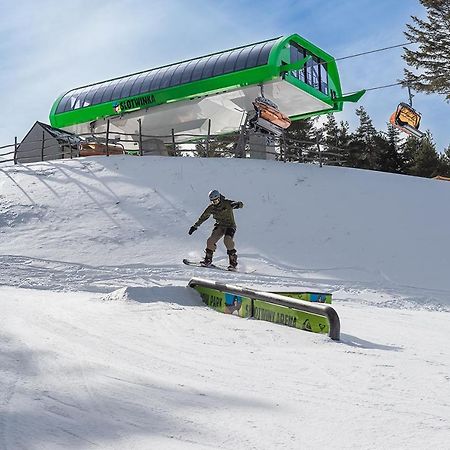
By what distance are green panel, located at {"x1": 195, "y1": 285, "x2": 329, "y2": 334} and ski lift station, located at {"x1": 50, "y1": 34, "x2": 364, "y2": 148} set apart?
50.1ft

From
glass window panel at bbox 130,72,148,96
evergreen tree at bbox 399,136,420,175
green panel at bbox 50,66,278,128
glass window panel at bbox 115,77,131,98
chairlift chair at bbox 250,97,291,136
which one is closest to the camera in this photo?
chairlift chair at bbox 250,97,291,136

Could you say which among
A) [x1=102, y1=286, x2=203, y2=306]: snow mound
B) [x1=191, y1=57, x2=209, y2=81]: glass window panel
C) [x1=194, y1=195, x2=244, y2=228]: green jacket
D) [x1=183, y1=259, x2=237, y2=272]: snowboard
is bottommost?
[x1=183, y1=259, x2=237, y2=272]: snowboard

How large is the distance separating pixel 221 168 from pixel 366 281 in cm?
812

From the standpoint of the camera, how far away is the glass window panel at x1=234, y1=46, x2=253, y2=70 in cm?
2427

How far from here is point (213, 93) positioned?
24.9 meters

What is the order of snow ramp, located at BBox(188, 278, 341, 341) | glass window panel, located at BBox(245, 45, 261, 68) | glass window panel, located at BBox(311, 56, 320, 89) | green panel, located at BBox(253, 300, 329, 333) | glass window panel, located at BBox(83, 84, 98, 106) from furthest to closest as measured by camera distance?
glass window panel, located at BBox(83, 84, 98, 106), glass window panel, located at BBox(311, 56, 320, 89), glass window panel, located at BBox(245, 45, 261, 68), green panel, located at BBox(253, 300, 329, 333), snow ramp, located at BBox(188, 278, 341, 341)

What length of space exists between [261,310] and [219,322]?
545 millimetres

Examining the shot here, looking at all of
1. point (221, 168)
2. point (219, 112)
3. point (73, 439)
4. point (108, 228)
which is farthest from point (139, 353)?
point (219, 112)

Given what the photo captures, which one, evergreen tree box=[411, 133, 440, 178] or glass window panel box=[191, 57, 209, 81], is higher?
glass window panel box=[191, 57, 209, 81]

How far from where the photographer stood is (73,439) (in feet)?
9.70

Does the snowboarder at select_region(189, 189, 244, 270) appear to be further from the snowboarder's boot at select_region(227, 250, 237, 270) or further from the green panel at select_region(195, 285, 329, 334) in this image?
the green panel at select_region(195, 285, 329, 334)

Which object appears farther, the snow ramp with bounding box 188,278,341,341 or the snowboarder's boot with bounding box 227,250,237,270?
the snowboarder's boot with bounding box 227,250,237,270

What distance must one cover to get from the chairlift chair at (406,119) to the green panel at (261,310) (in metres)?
14.8

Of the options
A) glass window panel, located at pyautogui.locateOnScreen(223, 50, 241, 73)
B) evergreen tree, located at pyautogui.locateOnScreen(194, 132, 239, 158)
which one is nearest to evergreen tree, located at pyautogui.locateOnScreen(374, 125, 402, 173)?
evergreen tree, located at pyautogui.locateOnScreen(194, 132, 239, 158)
